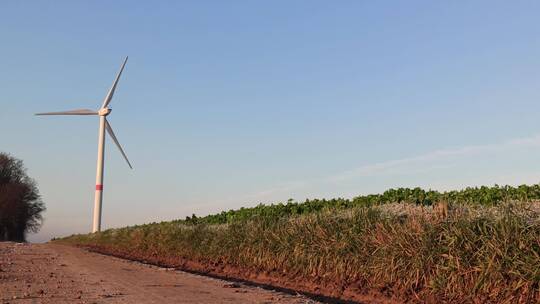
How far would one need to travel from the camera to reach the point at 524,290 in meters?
9.36

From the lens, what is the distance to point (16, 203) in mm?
79812

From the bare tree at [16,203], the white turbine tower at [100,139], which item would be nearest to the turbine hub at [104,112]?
the white turbine tower at [100,139]

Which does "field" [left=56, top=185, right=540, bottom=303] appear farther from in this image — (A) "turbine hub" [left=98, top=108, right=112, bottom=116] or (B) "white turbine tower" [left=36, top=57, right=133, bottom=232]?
(A) "turbine hub" [left=98, top=108, right=112, bottom=116]

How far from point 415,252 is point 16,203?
81197 mm

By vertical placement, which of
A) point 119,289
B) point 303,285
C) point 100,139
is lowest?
point 303,285

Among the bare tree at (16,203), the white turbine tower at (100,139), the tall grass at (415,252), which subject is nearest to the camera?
the tall grass at (415,252)

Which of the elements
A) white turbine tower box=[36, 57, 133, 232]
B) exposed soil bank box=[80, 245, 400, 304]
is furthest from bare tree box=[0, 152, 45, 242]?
exposed soil bank box=[80, 245, 400, 304]

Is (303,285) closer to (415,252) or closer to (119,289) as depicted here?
(415,252)

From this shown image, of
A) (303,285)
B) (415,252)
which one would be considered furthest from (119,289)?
(415,252)

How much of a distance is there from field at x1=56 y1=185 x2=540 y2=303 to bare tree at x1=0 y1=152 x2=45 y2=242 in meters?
68.3

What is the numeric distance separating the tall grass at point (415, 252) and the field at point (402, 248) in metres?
0.02

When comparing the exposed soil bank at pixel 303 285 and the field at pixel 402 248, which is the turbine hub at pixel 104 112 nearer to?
the exposed soil bank at pixel 303 285

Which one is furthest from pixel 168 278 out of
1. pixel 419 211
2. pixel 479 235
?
pixel 479 235

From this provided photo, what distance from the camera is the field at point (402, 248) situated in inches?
391
